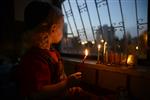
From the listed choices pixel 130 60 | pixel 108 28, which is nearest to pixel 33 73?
pixel 130 60

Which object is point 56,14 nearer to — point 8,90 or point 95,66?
point 95,66

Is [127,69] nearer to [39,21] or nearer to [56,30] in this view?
[56,30]

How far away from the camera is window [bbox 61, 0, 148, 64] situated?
2006mm

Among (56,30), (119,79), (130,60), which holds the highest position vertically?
(56,30)

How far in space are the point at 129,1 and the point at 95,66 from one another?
0.81 metres

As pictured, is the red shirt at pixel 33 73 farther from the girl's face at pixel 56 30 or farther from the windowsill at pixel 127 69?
the windowsill at pixel 127 69

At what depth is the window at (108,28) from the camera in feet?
6.58

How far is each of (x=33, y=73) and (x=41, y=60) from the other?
0.09 m

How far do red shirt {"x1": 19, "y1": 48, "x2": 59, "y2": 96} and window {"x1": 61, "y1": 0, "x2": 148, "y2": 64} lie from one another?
3.22ft

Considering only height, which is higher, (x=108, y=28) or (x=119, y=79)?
(x=108, y=28)

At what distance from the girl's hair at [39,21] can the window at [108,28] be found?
921 mm

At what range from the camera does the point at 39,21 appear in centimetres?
119

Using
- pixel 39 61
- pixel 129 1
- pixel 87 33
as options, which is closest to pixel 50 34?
pixel 39 61

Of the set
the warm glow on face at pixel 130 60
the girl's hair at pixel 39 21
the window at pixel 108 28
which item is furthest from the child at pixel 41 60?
the window at pixel 108 28
